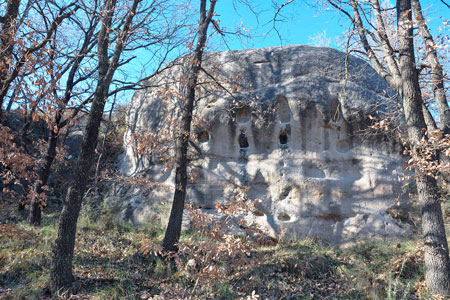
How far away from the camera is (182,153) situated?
9.14 meters

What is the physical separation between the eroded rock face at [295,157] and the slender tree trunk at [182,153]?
3.53ft

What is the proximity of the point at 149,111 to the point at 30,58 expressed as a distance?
7.12 meters

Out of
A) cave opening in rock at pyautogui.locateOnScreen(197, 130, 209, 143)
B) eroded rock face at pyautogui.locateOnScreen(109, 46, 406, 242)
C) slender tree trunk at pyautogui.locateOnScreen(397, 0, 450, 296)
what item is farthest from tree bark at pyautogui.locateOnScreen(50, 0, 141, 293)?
slender tree trunk at pyautogui.locateOnScreen(397, 0, 450, 296)

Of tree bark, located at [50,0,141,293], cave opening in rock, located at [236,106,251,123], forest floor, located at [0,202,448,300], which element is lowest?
forest floor, located at [0,202,448,300]

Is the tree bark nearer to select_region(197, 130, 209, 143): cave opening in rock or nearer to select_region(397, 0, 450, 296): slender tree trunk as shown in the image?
select_region(197, 130, 209, 143): cave opening in rock

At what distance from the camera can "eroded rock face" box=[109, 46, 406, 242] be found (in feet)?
34.5

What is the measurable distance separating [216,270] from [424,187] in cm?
439

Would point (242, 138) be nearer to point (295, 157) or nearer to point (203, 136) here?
point (203, 136)

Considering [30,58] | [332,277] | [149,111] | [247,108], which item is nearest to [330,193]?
[332,277]

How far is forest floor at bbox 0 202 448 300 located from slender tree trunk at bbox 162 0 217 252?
0.57m

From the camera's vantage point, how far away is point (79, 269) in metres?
7.92

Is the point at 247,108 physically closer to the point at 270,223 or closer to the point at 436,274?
the point at 270,223

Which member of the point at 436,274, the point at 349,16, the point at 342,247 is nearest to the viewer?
the point at 436,274

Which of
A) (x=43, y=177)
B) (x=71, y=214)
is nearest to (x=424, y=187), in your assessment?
(x=71, y=214)
